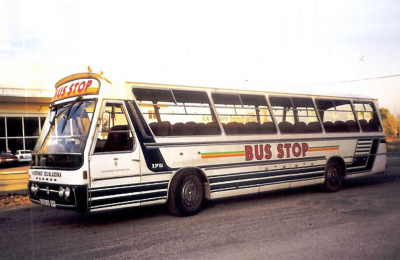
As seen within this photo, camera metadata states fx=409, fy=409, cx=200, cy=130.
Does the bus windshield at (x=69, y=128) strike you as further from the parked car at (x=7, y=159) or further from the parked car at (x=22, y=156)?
the parked car at (x=22, y=156)

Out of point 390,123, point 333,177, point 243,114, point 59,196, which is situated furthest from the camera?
point 390,123

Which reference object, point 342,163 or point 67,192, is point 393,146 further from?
point 67,192

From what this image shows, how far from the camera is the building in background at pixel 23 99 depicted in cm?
3186

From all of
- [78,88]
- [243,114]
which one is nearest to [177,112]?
[243,114]

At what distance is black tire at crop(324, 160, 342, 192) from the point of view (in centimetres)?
1124

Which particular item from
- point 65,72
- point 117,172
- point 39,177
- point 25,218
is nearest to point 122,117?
point 117,172

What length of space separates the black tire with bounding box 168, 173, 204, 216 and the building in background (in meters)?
26.4

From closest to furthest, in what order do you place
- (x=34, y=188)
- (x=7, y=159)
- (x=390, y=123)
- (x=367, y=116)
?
(x=34, y=188)
(x=367, y=116)
(x=7, y=159)
(x=390, y=123)

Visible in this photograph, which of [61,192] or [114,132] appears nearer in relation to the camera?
[61,192]

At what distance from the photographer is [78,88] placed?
302 inches

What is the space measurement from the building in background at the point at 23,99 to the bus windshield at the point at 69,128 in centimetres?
2570

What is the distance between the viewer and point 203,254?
214 inches

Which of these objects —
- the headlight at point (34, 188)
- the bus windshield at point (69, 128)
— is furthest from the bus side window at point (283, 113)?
the headlight at point (34, 188)

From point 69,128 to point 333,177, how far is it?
7364 millimetres
